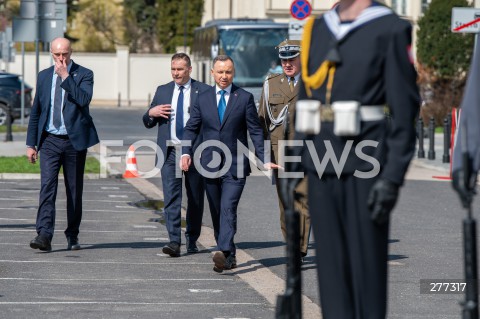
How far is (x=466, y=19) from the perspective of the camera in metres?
20.1

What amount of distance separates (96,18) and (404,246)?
235 ft

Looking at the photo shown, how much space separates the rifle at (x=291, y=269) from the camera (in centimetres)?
547

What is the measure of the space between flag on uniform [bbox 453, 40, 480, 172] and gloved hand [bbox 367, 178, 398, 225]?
0.95 ft

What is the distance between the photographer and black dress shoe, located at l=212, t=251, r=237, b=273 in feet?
34.1

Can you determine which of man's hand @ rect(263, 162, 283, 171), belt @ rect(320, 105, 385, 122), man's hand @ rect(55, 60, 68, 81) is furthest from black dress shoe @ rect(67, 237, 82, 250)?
belt @ rect(320, 105, 385, 122)

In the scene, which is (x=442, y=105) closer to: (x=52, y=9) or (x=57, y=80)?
(x=52, y=9)

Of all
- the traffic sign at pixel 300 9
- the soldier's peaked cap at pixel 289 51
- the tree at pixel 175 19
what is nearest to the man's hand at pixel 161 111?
the soldier's peaked cap at pixel 289 51

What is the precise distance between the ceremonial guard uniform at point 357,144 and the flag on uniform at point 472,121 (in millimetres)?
202

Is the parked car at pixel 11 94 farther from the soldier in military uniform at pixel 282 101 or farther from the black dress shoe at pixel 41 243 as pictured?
the soldier in military uniform at pixel 282 101

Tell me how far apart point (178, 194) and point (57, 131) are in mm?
1209

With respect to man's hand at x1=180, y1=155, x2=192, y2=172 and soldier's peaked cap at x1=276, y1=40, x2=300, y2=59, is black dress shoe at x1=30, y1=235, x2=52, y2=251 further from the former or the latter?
soldier's peaked cap at x1=276, y1=40, x2=300, y2=59

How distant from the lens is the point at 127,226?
1409 centimetres

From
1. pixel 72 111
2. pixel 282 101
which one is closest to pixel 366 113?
pixel 282 101

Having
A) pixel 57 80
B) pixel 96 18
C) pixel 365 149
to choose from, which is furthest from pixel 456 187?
pixel 96 18
